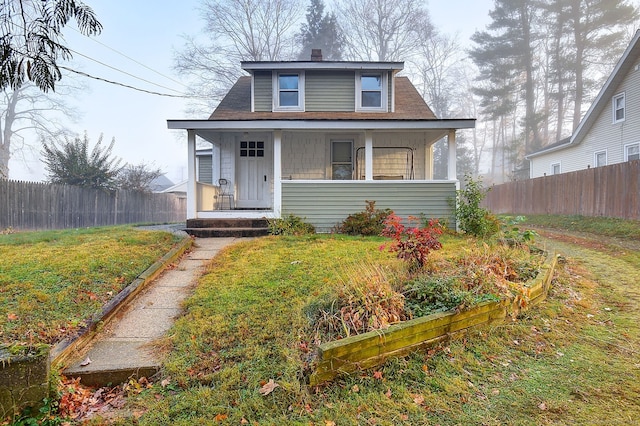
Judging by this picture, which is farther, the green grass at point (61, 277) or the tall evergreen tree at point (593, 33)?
the tall evergreen tree at point (593, 33)

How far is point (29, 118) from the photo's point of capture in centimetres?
2514

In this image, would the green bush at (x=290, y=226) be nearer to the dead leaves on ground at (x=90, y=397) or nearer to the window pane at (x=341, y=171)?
the window pane at (x=341, y=171)

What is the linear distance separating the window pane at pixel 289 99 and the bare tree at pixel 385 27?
18.8m

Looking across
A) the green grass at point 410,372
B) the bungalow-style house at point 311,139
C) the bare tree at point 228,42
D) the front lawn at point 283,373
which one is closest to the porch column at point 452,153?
the bungalow-style house at point 311,139

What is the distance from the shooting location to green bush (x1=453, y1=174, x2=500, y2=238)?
769 centimetres

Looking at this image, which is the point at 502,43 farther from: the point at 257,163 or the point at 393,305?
the point at 393,305

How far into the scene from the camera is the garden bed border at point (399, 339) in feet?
8.55

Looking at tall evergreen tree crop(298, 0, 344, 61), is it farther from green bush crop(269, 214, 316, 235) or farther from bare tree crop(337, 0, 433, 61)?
green bush crop(269, 214, 316, 235)

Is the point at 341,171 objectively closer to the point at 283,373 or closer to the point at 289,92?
the point at 289,92

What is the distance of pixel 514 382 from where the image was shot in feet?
8.54

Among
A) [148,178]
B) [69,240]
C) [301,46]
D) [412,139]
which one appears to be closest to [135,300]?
[69,240]

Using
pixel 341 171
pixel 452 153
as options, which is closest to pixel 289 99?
pixel 341 171

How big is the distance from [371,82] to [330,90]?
1.35m

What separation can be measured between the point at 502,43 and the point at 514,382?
119 feet
